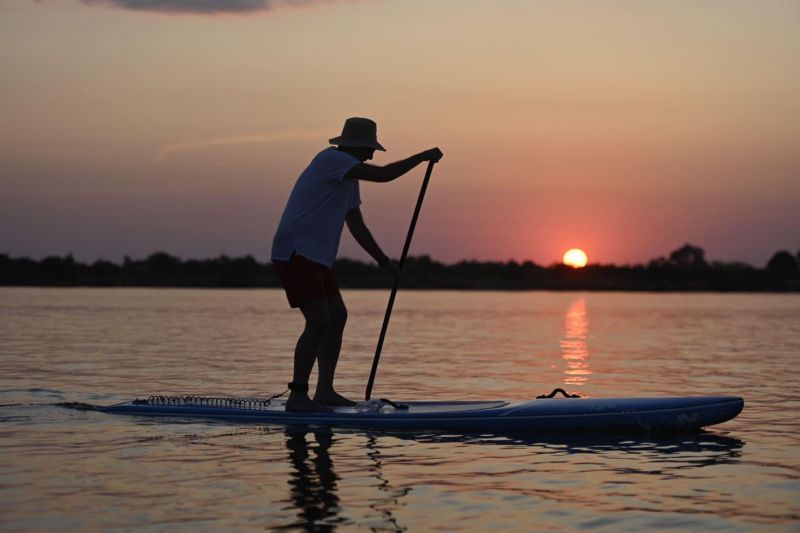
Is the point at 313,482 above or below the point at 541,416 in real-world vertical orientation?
below

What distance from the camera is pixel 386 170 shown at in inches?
374

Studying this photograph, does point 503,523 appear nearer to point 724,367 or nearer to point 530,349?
point 724,367

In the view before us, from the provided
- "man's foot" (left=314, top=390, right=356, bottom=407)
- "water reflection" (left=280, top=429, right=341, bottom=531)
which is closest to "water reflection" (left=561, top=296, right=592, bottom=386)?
"man's foot" (left=314, top=390, right=356, bottom=407)

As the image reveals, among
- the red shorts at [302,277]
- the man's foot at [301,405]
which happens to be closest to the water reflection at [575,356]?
the man's foot at [301,405]

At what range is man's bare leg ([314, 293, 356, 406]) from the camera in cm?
983

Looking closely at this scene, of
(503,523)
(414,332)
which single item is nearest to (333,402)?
(503,523)

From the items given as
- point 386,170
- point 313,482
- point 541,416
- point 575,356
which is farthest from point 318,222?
point 575,356

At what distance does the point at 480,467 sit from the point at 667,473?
128 centimetres

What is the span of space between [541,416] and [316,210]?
8.44ft

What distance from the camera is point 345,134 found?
382 inches

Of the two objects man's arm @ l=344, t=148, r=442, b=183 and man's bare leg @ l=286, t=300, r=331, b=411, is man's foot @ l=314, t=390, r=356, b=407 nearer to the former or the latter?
man's bare leg @ l=286, t=300, r=331, b=411

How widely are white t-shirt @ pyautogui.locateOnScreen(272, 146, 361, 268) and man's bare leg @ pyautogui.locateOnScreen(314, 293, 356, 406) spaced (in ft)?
1.61

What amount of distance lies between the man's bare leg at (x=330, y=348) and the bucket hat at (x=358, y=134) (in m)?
1.34

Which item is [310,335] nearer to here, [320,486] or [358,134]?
[358,134]
